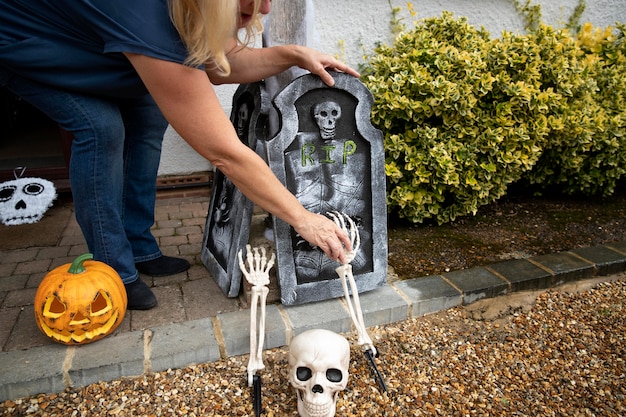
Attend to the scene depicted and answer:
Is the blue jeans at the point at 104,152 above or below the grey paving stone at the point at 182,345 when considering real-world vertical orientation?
above

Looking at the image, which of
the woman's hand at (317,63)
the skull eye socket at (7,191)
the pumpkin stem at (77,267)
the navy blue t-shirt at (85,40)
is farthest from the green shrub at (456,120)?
the skull eye socket at (7,191)

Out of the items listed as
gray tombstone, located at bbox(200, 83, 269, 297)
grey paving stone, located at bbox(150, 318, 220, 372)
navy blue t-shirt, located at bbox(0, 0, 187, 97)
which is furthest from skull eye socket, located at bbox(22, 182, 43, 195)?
grey paving stone, located at bbox(150, 318, 220, 372)

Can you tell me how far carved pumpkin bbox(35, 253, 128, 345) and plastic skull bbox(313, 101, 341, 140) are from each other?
116cm

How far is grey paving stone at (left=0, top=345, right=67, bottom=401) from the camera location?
1846 mm

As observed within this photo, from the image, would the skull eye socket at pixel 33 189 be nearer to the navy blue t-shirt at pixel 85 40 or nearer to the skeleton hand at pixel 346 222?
the navy blue t-shirt at pixel 85 40

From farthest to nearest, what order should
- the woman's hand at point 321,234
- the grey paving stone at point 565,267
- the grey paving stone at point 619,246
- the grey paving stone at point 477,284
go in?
the grey paving stone at point 619,246, the grey paving stone at point 565,267, the grey paving stone at point 477,284, the woman's hand at point 321,234

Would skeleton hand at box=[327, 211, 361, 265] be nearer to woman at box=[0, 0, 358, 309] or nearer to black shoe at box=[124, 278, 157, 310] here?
woman at box=[0, 0, 358, 309]

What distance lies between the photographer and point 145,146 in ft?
8.07

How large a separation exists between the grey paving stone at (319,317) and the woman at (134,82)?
22.1 inches

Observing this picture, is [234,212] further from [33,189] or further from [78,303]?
[33,189]

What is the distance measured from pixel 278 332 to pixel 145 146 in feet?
3.90

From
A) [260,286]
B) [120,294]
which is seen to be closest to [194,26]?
[260,286]

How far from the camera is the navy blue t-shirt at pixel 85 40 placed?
1.50 meters

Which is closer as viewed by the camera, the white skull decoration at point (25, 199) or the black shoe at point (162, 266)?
the black shoe at point (162, 266)
